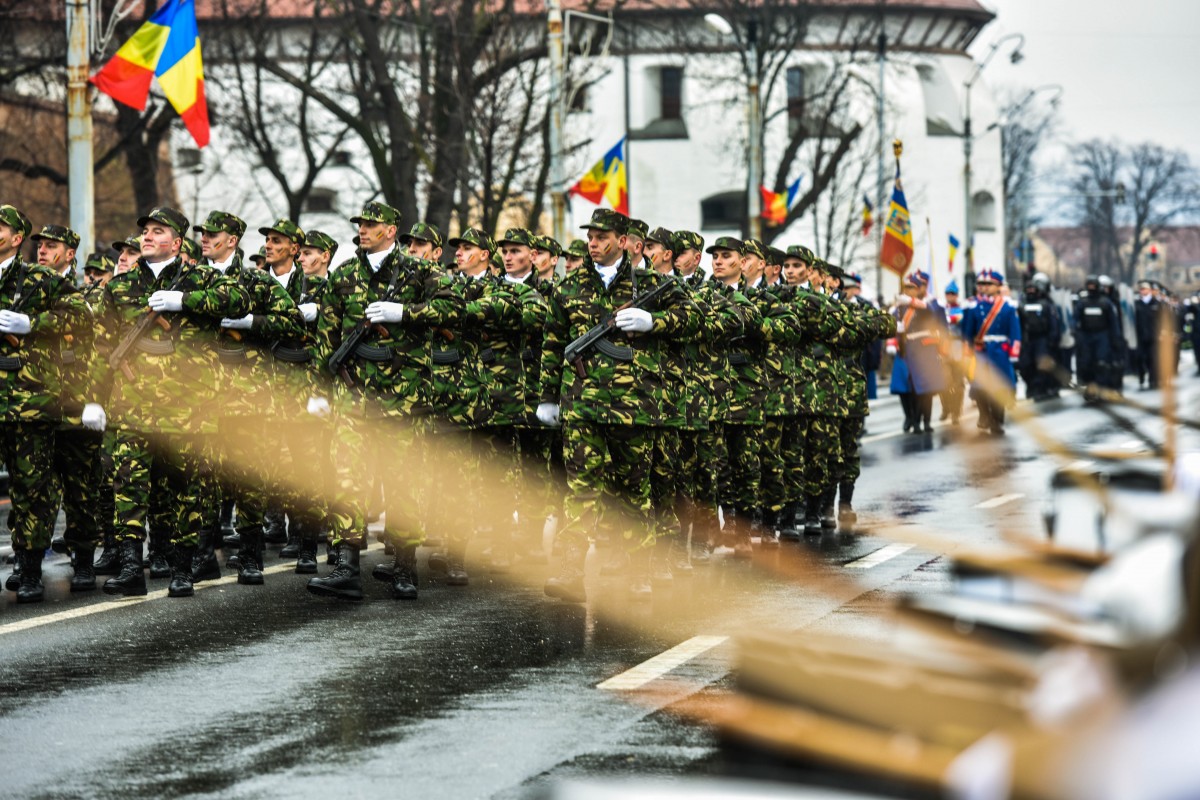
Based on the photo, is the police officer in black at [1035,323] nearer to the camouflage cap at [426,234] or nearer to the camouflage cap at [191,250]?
the camouflage cap at [426,234]

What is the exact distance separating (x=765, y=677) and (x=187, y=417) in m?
7.53

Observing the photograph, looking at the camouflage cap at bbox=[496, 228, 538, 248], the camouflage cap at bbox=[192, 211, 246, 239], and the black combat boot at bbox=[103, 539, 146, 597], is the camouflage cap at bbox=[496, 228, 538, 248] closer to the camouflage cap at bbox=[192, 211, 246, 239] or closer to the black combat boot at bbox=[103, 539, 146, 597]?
the camouflage cap at bbox=[192, 211, 246, 239]

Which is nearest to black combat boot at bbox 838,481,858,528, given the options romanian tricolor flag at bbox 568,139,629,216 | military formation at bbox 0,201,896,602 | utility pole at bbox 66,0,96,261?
military formation at bbox 0,201,896,602

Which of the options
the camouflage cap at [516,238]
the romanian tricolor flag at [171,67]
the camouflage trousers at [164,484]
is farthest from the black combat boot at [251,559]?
the romanian tricolor flag at [171,67]

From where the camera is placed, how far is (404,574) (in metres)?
10.5

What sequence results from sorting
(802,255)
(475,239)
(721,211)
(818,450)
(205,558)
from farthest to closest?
(721,211) → (818,450) → (802,255) → (475,239) → (205,558)

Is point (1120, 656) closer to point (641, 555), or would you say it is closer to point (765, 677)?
point (765, 677)

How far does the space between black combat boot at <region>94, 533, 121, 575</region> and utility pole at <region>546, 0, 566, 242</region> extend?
1403cm

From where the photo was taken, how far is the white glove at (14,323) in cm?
1017

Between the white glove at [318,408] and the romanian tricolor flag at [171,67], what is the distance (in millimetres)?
6726

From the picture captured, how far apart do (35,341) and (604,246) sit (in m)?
3.01

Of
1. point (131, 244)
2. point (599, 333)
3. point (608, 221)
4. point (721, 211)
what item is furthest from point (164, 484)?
point (721, 211)

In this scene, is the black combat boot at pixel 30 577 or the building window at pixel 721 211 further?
the building window at pixel 721 211

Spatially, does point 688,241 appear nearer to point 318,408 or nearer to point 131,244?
point 318,408
